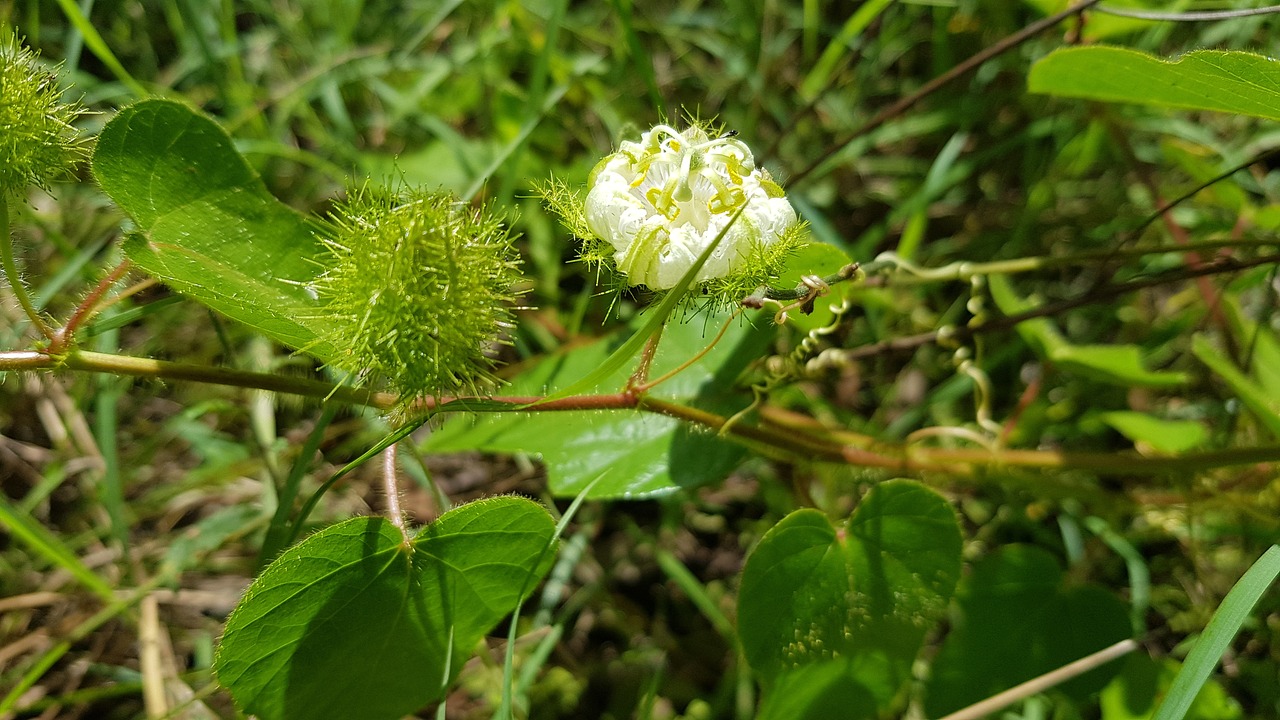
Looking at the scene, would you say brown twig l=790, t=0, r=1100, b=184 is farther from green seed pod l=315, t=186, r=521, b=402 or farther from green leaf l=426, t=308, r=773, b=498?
green seed pod l=315, t=186, r=521, b=402

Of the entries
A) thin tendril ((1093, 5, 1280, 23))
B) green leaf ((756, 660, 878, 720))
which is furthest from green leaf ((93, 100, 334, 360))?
thin tendril ((1093, 5, 1280, 23))

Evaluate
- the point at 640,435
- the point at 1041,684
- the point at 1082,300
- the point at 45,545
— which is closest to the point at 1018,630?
the point at 1041,684

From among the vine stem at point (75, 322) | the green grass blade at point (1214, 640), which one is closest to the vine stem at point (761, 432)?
the vine stem at point (75, 322)

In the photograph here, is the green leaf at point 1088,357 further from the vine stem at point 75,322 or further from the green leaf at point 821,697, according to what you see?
the vine stem at point 75,322

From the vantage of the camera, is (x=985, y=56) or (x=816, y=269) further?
(x=985, y=56)

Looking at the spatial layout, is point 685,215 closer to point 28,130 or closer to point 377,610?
point 377,610

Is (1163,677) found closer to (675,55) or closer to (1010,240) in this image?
(1010,240)
